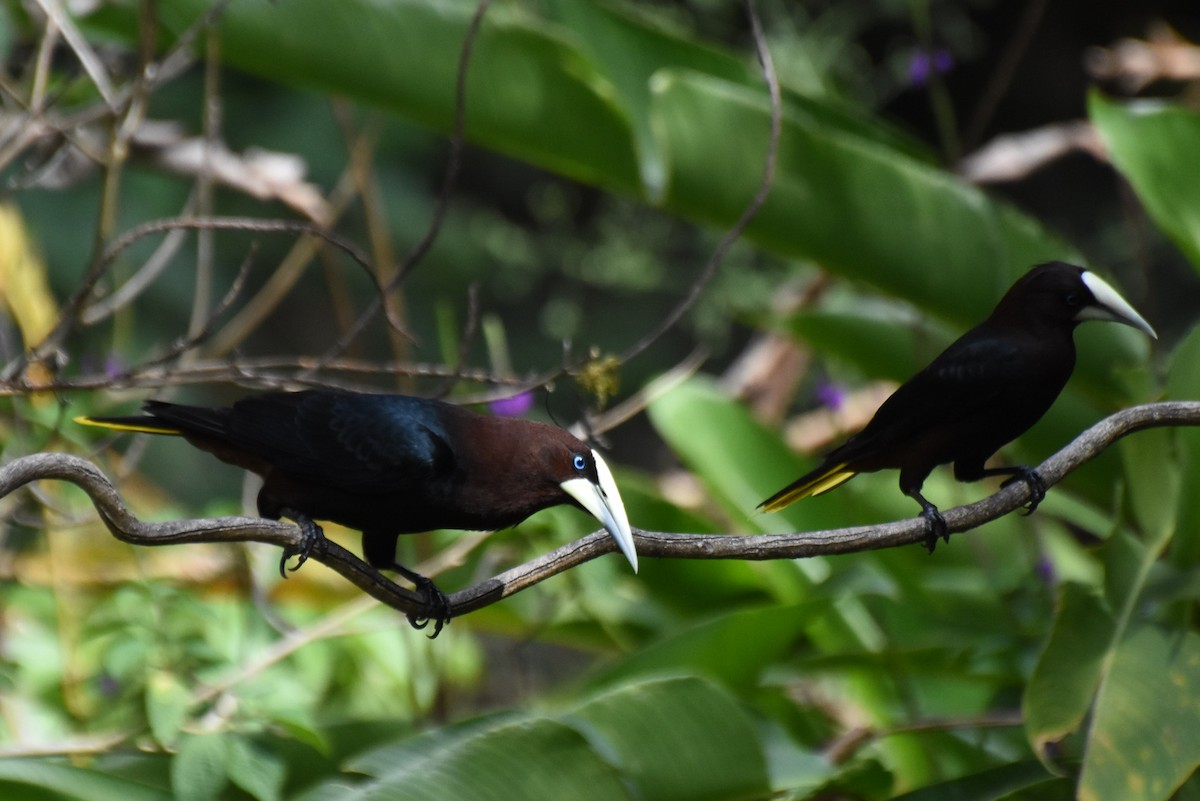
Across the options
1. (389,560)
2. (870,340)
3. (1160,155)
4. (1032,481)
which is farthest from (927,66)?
(389,560)

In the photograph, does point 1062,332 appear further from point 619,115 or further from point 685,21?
point 685,21

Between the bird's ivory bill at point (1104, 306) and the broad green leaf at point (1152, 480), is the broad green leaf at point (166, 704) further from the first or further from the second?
the broad green leaf at point (1152, 480)

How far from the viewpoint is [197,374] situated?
7.84ft

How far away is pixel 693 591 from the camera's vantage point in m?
3.64

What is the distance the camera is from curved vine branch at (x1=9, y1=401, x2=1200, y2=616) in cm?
153

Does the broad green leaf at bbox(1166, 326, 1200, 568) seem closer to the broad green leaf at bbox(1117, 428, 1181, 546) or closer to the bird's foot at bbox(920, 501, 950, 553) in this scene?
the broad green leaf at bbox(1117, 428, 1181, 546)

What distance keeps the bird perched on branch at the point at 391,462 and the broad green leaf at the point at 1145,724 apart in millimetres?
988

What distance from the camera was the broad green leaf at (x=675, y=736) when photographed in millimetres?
2512

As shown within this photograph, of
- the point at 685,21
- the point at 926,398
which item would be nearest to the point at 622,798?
→ the point at 926,398

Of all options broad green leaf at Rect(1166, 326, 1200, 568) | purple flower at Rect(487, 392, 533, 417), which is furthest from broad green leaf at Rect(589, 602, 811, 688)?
broad green leaf at Rect(1166, 326, 1200, 568)

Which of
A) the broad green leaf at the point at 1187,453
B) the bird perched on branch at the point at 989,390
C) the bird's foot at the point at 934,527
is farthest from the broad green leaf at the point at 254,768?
the broad green leaf at the point at 1187,453

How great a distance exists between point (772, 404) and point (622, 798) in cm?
251

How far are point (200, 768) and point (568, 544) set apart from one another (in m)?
0.91

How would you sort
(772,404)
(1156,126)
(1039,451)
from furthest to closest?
(772,404) < (1039,451) < (1156,126)
